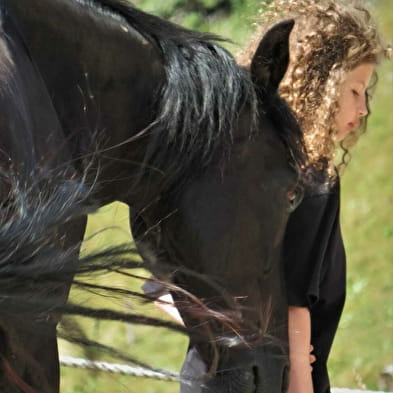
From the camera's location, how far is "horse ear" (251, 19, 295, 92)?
78.9 inches

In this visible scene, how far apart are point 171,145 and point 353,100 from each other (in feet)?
2.30

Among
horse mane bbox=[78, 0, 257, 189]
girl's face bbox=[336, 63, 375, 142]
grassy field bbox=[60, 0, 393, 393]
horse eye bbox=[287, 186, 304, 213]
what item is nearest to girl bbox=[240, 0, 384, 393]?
girl's face bbox=[336, 63, 375, 142]

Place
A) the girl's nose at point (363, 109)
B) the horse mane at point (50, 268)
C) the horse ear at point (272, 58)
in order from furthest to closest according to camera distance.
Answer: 1. the girl's nose at point (363, 109)
2. the horse ear at point (272, 58)
3. the horse mane at point (50, 268)

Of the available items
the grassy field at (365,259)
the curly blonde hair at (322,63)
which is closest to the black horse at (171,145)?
the curly blonde hair at (322,63)

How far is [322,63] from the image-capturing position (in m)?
2.34

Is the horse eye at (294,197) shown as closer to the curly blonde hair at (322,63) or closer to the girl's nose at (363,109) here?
the curly blonde hair at (322,63)

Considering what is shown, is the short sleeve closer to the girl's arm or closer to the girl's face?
the girl's arm

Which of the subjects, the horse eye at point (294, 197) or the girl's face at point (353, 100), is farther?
the girl's face at point (353, 100)

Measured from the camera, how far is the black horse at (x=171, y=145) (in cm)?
158

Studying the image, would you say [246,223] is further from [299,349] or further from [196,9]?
[196,9]

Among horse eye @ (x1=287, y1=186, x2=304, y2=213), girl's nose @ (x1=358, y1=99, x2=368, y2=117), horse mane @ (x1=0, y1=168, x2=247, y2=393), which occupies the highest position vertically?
girl's nose @ (x1=358, y1=99, x2=368, y2=117)

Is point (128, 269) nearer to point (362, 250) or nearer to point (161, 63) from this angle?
point (161, 63)

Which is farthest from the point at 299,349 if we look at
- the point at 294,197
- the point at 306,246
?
the point at 294,197

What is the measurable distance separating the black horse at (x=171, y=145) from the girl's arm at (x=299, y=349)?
9cm
